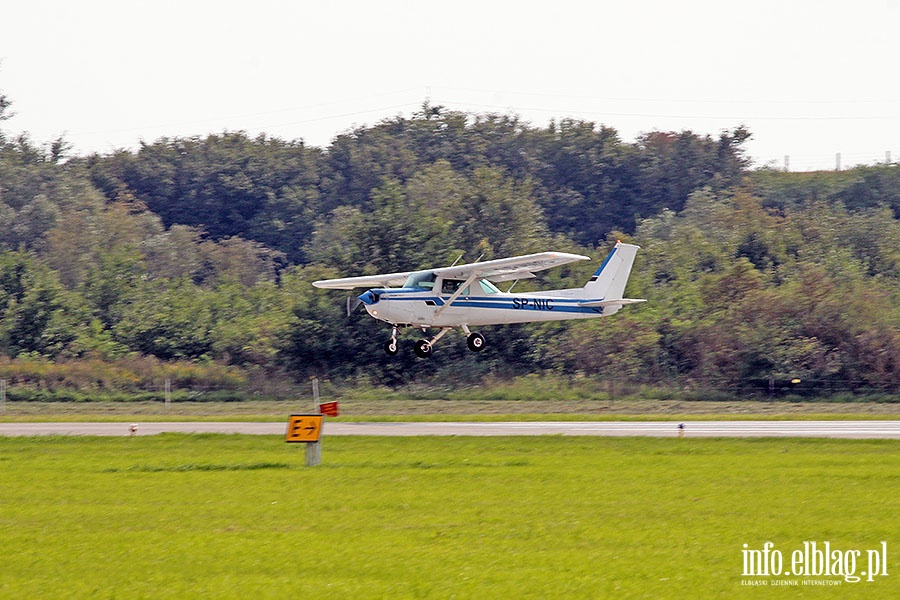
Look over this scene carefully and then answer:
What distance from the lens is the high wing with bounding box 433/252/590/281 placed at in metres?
31.7

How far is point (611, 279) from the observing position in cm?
3606

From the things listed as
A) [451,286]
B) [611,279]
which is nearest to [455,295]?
[451,286]

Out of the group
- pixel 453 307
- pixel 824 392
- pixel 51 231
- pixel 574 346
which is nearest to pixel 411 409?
pixel 453 307

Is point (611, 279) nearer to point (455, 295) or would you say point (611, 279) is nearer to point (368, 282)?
point (455, 295)

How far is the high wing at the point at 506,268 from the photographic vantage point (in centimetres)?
3172

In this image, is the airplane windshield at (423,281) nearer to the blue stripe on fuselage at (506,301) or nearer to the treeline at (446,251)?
the blue stripe on fuselage at (506,301)

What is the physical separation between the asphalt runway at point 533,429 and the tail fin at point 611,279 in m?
5.43

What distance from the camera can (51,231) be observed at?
2945 inches

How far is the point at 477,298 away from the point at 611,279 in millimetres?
4706

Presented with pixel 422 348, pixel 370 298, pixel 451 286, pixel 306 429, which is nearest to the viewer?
pixel 306 429

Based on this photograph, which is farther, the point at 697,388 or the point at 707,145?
the point at 707,145

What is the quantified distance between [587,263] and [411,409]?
2426 cm

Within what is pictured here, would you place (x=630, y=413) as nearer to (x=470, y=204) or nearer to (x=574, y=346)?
(x=574, y=346)

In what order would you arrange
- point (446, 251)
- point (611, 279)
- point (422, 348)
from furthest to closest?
point (446, 251)
point (611, 279)
point (422, 348)
